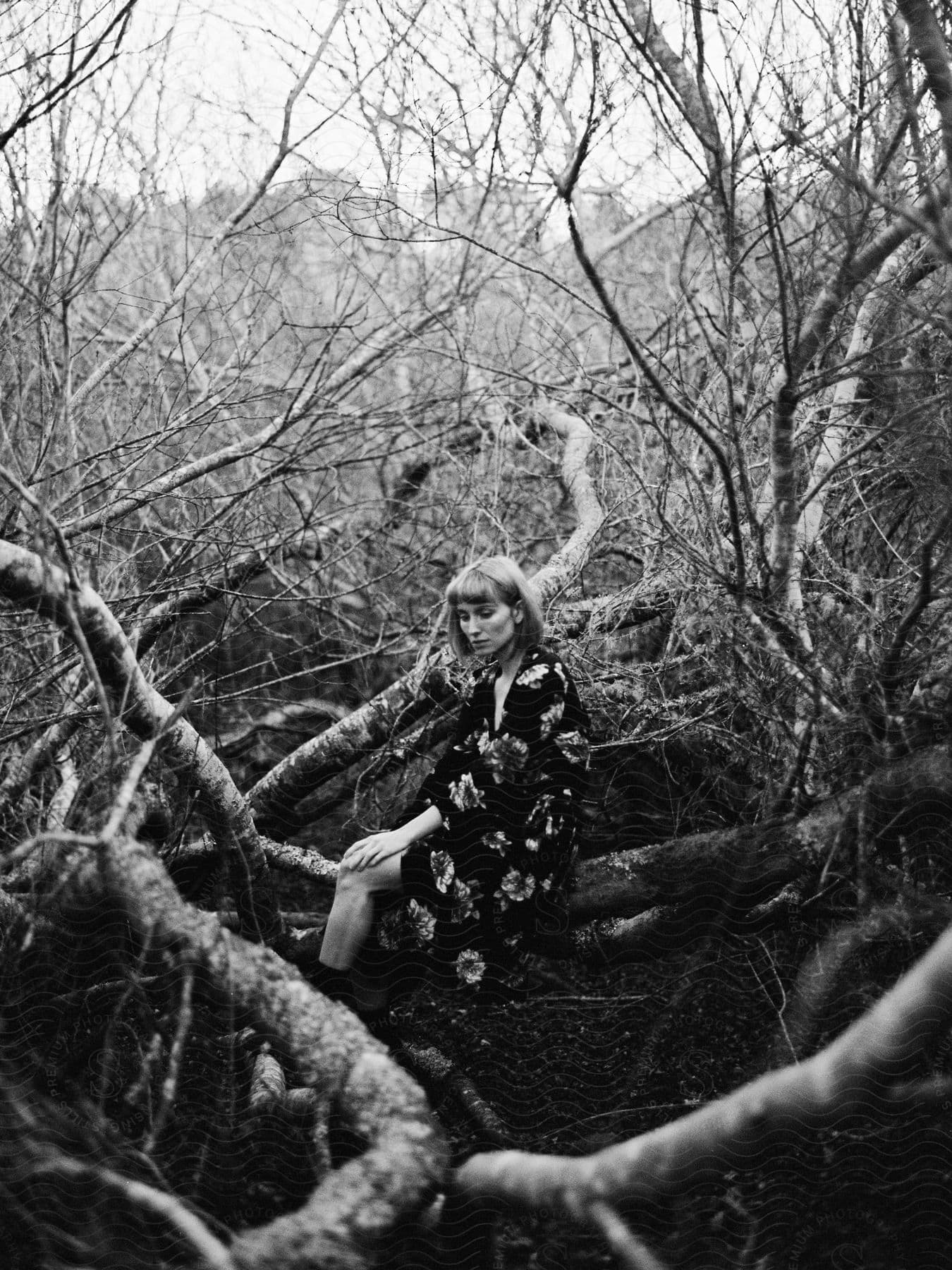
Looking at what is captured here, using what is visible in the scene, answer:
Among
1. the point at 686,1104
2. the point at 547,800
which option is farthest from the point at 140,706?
the point at 686,1104

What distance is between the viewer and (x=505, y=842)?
2633mm

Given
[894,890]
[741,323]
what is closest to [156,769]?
[894,890]

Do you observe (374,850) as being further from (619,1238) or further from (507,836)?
(619,1238)

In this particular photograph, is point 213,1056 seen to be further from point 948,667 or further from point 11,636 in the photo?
point 948,667

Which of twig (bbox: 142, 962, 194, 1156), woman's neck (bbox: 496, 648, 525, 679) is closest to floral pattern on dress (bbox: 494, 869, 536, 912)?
woman's neck (bbox: 496, 648, 525, 679)

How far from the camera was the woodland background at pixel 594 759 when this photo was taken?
192cm

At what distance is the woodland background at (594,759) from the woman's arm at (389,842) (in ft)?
1.02

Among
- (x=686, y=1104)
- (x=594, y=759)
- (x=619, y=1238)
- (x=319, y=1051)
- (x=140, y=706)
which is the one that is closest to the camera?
(x=619, y=1238)

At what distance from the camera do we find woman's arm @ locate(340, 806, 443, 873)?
2.63 m

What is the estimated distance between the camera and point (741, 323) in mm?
3994

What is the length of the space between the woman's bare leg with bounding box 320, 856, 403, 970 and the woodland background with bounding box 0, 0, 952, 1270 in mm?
212

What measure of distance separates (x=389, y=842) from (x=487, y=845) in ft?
0.75

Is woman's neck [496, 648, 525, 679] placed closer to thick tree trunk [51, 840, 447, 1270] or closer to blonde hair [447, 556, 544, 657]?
blonde hair [447, 556, 544, 657]

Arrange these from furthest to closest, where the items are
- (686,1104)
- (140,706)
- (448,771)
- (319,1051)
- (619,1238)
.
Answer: (448,771)
(140,706)
(686,1104)
(319,1051)
(619,1238)
